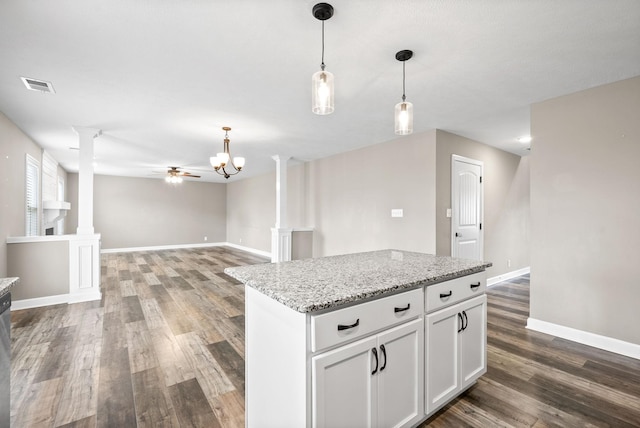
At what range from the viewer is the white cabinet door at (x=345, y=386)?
120 centimetres

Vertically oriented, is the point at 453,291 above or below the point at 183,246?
above

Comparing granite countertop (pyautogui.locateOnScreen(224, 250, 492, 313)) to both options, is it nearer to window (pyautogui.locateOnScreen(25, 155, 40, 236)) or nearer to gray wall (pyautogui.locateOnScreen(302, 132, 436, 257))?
gray wall (pyautogui.locateOnScreen(302, 132, 436, 257))

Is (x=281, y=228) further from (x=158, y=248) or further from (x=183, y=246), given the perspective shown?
(x=158, y=248)

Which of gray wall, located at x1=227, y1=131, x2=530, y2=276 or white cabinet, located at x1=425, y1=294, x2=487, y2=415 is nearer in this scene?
white cabinet, located at x1=425, y1=294, x2=487, y2=415

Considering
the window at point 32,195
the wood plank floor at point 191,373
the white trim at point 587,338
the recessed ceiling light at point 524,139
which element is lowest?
the wood plank floor at point 191,373

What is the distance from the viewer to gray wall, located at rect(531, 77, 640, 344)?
2.63 m

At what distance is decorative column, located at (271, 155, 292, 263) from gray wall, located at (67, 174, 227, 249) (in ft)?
17.1

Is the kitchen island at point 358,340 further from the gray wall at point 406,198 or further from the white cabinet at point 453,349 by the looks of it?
the gray wall at point 406,198

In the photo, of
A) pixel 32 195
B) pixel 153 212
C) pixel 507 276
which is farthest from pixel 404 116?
pixel 153 212

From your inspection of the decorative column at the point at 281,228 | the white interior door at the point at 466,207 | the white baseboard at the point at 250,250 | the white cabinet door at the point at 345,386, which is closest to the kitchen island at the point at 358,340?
the white cabinet door at the point at 345,386

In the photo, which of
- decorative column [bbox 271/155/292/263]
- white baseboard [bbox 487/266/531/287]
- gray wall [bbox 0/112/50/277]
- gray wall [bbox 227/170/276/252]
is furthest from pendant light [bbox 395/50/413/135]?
gray wall [bbox 227/170/276/252]

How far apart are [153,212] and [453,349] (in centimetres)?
980

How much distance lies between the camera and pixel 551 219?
122 inches

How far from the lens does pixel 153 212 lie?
9.42 m
